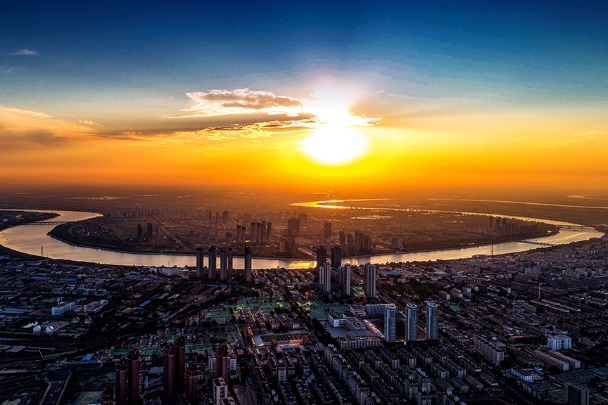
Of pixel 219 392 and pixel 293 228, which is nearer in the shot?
pixel 219 392

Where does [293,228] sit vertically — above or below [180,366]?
above

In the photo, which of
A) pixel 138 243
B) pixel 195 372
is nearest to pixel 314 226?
pixel 138 243

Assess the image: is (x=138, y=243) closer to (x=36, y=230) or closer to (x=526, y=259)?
(x=36, y=230)

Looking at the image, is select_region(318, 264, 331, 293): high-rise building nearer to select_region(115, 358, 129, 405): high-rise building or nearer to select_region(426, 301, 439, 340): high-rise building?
select_region(426, 301, 439, 340): high-rise building

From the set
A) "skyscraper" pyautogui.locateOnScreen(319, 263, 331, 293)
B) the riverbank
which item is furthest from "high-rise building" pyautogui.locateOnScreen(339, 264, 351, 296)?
the riverbank

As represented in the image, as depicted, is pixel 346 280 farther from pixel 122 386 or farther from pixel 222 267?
pixel 122 386

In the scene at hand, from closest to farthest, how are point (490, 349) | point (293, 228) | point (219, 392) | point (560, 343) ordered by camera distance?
Answer: point (219, 392) < point (490, 349) < point (560, 343) < point (293, 228)

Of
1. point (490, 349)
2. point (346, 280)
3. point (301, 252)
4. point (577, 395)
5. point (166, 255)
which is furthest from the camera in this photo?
point (301, 252)

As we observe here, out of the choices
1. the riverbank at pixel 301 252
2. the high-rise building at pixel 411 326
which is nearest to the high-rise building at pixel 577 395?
the high-rise building at pixel 411 326

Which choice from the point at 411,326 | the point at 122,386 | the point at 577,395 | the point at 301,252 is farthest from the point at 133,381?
the point at 301,252

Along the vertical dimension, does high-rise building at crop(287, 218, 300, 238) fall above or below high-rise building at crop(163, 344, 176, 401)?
above
